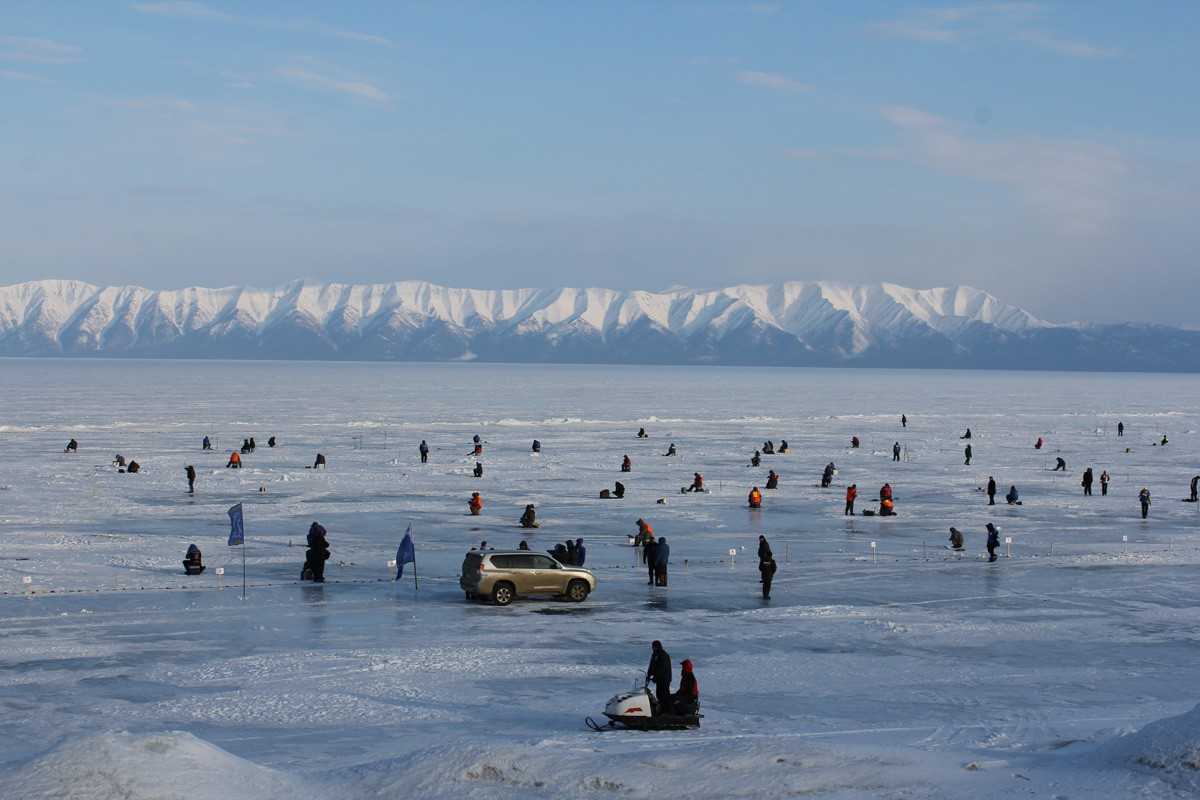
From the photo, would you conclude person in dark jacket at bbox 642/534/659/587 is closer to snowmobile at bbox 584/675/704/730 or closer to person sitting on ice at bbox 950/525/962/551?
person sitting on ice at bbox 950/525/962/551

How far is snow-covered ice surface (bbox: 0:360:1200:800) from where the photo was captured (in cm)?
1329

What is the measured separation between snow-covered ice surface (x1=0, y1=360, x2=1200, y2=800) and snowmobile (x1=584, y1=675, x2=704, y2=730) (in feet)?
0.91

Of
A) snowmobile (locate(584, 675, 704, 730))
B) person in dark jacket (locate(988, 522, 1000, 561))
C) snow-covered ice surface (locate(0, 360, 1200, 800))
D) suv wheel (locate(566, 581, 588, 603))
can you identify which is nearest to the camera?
snow-covered ice surface (locate(0, 360, 1200, 800))

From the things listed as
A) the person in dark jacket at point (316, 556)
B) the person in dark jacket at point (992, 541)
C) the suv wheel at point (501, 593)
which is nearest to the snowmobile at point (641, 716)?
the suv wheel at point (501, 593)

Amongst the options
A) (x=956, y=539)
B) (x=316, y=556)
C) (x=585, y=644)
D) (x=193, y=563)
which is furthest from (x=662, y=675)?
(x=956, y=539)

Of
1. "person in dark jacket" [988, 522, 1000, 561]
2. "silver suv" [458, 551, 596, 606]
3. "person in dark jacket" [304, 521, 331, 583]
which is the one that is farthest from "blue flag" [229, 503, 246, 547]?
"person in dark jacket" [988, 522, 1000, 561]

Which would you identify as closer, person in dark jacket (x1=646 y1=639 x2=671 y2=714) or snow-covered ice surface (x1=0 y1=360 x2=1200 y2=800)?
snow-covered ice surface (x1=0 y1=360 x2=1200 y2=800)

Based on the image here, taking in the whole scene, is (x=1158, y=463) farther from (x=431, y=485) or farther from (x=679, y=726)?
(x=679, y=726)

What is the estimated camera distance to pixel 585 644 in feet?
72.6

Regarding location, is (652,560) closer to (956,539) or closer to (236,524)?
(236,524)

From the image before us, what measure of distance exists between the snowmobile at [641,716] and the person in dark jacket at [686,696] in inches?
2.7

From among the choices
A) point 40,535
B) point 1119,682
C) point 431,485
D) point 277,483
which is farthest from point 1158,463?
point 40,535

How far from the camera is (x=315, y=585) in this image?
90.9 feet

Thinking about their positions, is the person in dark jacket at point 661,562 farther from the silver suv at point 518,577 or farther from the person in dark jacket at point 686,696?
the person in dark jacket at point 686,696
